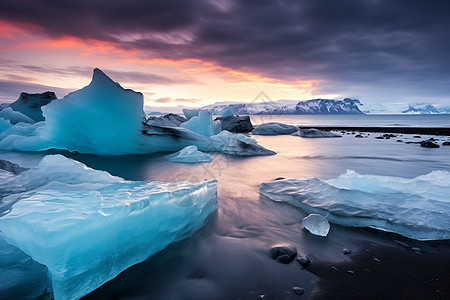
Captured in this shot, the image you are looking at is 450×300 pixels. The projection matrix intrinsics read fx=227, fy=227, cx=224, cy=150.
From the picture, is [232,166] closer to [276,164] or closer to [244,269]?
[276,164]

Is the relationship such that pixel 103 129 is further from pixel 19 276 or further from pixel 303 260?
pixel 303 260

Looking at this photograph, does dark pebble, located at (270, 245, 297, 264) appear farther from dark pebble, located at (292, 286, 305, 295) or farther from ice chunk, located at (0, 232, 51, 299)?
ice chunk, located at (0, 232, 51, 299)

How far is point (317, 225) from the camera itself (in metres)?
2.06

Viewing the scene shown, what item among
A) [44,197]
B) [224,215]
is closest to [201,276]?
[224,215]

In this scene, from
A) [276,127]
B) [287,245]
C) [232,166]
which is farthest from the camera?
[276,127]

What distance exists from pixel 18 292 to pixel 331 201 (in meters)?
2.67

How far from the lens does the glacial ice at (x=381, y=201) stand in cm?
205

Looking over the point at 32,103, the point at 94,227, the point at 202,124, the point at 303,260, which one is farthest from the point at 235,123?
the point at 94,227

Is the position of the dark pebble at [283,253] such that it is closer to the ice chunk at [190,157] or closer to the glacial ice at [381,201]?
the glacial ice at [381,201]

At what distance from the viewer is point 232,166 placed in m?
5.40

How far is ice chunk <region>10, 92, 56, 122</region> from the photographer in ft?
54.2

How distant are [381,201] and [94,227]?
270 centimetres

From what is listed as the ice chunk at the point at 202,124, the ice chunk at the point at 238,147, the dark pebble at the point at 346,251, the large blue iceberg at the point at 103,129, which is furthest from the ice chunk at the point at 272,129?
the dark pebble at the point at 346,251

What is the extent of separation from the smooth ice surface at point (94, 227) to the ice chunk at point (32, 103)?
18645 millimetres
